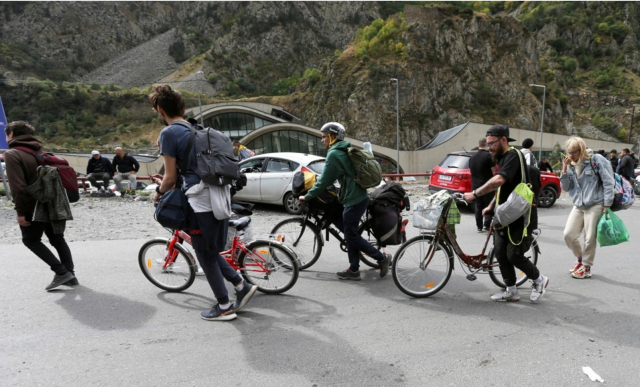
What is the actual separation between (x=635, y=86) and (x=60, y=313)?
11891 cm

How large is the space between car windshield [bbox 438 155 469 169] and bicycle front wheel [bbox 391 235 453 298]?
5941 mm

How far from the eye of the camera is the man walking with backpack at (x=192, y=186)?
10.3ft

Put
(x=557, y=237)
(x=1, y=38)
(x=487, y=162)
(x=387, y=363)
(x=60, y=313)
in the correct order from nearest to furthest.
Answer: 1. (x=387, y=363)
2. (x=60, y=313)
3. (x=487, y=162)
4. (x=557, y=237)
5. (x=1, y=38)

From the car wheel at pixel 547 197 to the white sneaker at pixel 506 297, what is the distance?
23.9 ft

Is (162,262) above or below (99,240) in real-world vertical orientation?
above

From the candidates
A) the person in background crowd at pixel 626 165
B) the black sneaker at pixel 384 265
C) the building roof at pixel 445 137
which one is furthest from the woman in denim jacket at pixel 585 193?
the building roof at pixel 445 137

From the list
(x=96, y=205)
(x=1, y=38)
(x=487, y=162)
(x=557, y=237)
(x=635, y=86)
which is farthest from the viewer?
(x=1, y=38)

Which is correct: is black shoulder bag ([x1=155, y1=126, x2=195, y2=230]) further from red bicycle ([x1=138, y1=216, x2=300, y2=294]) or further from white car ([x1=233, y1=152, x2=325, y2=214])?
white car ([x1=233, y1=152, x2=325, y2=214])

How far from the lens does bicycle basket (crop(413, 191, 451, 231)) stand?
3.95 metres

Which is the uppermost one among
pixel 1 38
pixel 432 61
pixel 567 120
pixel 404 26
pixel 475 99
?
pixel 1 38

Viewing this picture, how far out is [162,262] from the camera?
14.1 feet

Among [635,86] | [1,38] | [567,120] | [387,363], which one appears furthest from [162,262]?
[1,38]

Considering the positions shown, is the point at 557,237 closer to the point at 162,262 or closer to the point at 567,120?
the point at 162,262

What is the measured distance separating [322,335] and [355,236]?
1383mm
